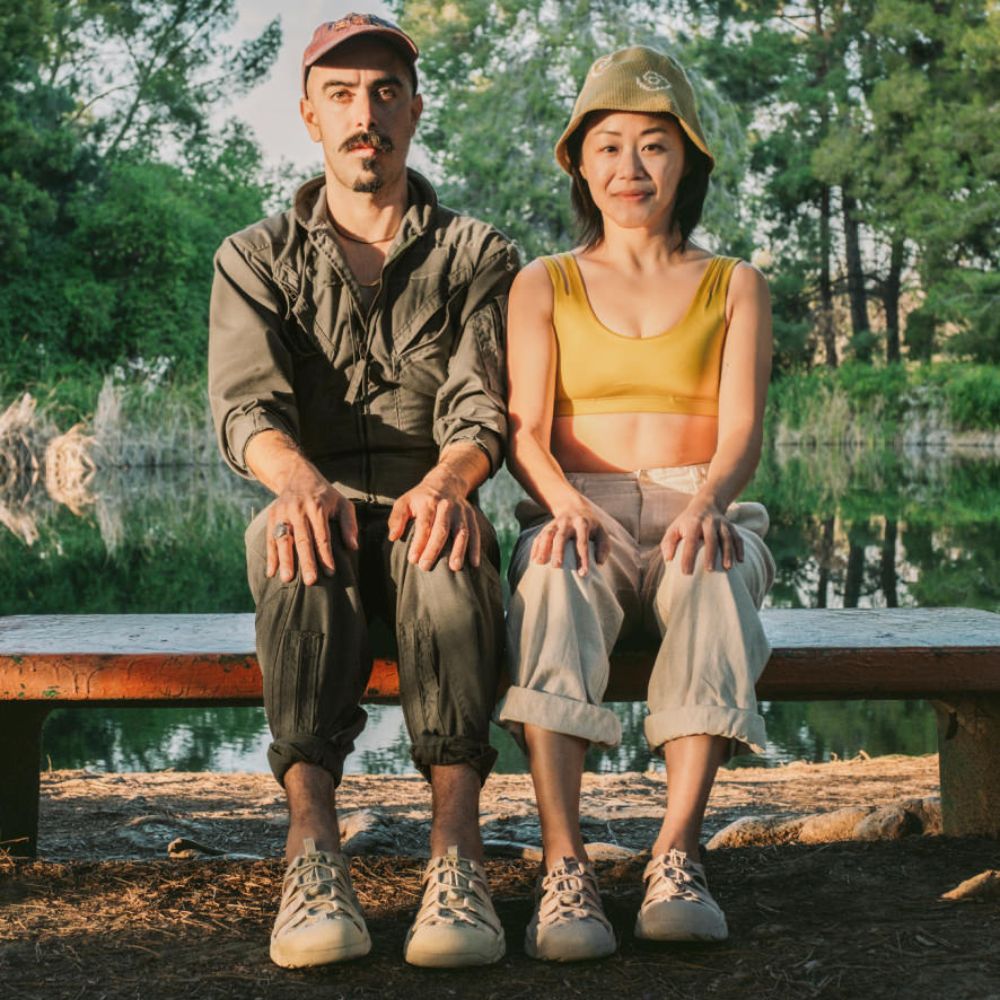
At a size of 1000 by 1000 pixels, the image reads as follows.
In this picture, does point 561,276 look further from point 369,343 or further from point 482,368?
point 369,343

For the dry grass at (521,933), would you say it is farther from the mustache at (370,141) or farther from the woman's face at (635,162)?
the mustache at (370,141)

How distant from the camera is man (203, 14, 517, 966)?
205cm

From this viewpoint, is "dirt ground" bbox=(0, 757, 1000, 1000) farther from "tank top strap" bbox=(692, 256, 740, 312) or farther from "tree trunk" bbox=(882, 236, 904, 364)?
"tree trunk" bbox=(882, 236, 904, 364)

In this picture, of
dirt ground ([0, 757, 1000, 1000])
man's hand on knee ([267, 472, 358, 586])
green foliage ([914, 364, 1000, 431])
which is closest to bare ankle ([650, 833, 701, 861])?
dirt ground ([0, 757, 1000, 1000])

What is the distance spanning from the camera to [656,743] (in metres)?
2.15

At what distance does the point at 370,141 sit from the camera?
2555 millimetres

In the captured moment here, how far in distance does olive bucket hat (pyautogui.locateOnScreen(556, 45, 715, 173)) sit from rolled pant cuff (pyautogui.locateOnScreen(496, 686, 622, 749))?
1.03m

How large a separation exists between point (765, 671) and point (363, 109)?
1.20 meters

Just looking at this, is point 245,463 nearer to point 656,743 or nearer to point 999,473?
point 656,743

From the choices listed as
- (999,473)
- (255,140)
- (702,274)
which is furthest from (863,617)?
(255,140)

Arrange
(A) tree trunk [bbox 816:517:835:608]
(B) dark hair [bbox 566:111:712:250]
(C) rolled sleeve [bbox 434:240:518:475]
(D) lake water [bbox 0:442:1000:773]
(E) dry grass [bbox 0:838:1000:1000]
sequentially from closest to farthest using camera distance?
(E) dry grass [bbox 0:838:1000:1000]
(C) rolled sleeve [bbox 434:240:518:475]
(B) dark hair [bbox 566:111:712:250]
(D) lake water [bbox 0:442:1000:773]
(A) tree trunk [bbox 816:517:835:608]

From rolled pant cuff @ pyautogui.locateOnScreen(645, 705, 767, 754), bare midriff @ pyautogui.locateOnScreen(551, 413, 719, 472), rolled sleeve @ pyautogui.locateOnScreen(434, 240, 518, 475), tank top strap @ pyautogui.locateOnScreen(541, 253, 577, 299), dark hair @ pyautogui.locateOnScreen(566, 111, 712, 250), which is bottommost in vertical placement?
rolled pant cuff @ pyautogui.locateOnScreen(645, 705, 767, 754)

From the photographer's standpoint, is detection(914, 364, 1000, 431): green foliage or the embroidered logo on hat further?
detection(914, 364, 1000, 431): green foliage

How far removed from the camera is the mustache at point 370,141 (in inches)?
100
